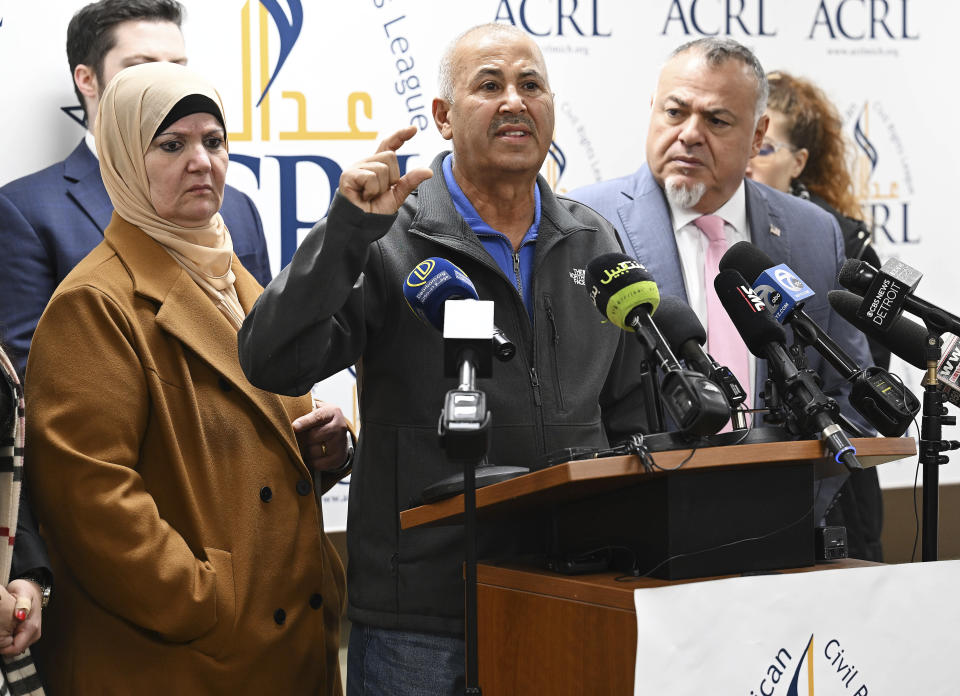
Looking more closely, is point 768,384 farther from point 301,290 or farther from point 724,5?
point 724,5

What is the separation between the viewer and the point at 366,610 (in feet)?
7.06

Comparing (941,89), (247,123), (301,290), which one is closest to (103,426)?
(301,290)

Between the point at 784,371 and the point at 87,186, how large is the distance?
2100 millimetres

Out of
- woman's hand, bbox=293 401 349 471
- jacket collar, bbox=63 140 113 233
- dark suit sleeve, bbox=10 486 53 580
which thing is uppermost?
jacket collar, bbox=63 140 113 233

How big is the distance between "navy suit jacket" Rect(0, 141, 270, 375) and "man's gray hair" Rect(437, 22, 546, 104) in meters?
1.01

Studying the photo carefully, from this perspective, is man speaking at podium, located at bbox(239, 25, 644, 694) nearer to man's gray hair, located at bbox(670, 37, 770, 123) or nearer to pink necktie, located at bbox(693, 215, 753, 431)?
pink necktie, located at bbox(693, 215, 753, 431)

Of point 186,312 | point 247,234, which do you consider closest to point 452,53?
point 186,312

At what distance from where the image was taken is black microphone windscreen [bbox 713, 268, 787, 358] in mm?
1854

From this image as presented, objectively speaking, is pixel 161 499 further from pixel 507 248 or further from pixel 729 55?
pixel 729 55

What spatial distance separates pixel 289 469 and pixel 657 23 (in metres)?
2.81

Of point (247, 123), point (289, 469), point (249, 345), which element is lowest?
point (289, 469)

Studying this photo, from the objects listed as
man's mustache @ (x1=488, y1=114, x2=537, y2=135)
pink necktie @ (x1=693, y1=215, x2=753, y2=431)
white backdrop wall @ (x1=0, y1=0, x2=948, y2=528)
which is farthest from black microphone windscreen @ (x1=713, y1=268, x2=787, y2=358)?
white backdrop wall @ (x1=0, y1=0, x2=948, y2=528)

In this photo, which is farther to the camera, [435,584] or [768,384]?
[435,584]

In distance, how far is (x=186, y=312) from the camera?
227 cm
